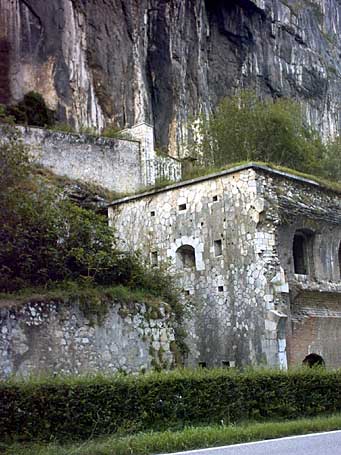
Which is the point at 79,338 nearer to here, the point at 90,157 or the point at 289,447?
the point at 289,447

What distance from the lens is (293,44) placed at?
5362cm

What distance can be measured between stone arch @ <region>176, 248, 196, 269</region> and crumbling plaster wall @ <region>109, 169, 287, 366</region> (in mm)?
150

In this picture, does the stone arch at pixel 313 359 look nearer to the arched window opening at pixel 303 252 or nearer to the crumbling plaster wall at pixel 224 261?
the crumbling plaster wall at pixel 224 261

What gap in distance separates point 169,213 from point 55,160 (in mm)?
5542

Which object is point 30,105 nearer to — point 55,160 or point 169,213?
point 55,160

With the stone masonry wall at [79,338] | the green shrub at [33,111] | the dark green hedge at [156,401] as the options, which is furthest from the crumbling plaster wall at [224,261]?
the green shrub at [33,111]

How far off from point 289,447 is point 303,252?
1546 centimetres

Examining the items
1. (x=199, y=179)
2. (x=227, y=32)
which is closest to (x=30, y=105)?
(x=199, y=179)

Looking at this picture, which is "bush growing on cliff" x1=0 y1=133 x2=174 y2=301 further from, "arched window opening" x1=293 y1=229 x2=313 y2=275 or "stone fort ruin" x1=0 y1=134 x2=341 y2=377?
"arched window opening" x1=293 y1=229 x2=313 y2=275

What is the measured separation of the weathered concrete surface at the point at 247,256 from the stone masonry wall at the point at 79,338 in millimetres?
4984

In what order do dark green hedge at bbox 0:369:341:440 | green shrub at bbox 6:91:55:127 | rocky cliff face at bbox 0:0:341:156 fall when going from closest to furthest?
dark green hedge at bbox 0:369:341:440
green shrub at bbox 6:91:55:127
rocky cliff face at bbox 0:0:341:156

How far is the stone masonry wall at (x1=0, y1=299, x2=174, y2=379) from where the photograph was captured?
16031mm

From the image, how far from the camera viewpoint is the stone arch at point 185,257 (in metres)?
26.0

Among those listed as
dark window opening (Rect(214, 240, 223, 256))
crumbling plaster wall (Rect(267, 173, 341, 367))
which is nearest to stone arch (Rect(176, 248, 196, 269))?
dark window opening (Rect(214, 240, 223, 256))
